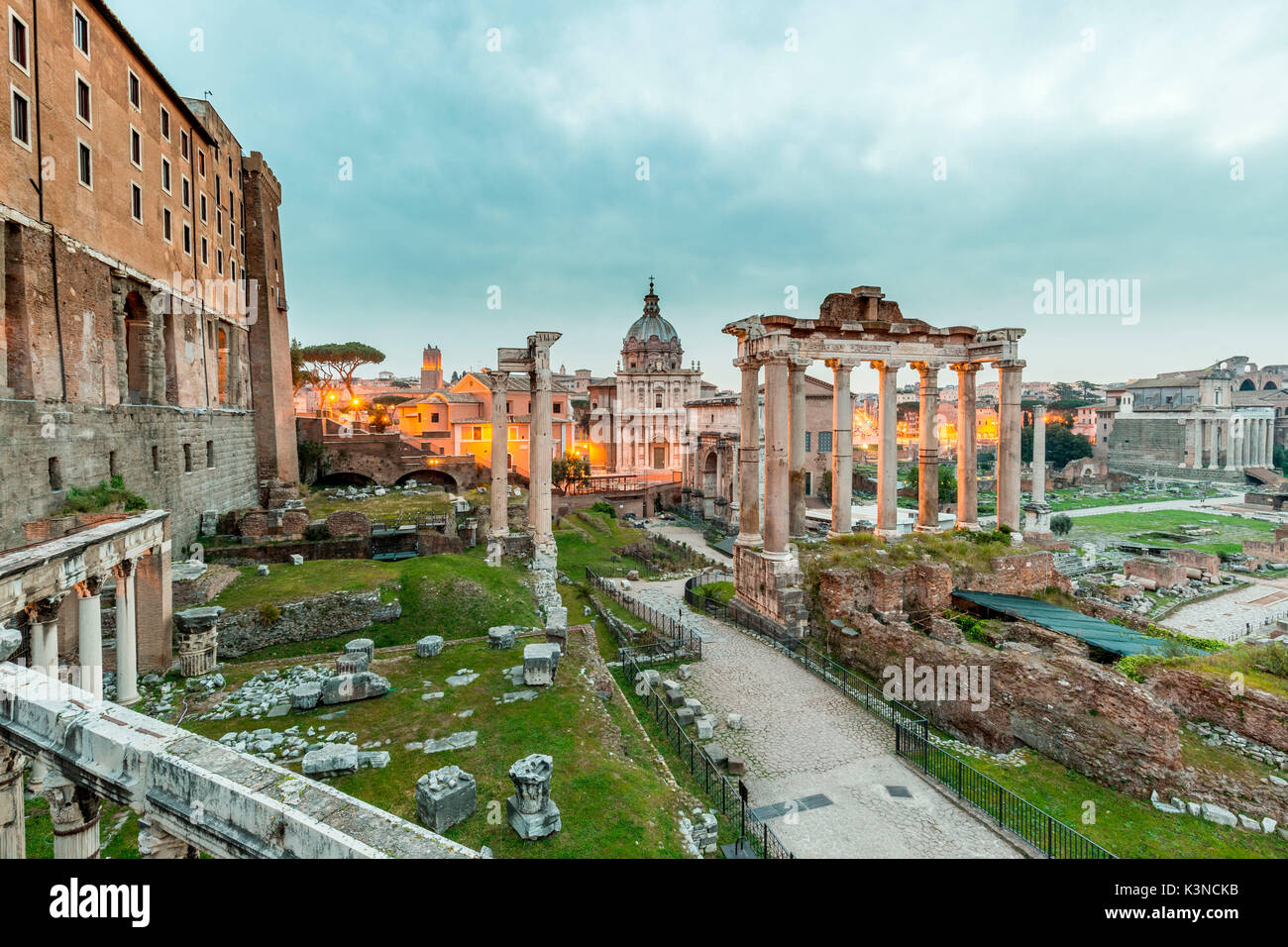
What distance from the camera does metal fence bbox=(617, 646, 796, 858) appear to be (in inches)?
317

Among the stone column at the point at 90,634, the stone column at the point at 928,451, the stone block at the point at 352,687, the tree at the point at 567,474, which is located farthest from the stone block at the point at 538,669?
the tree at the point at 567,474

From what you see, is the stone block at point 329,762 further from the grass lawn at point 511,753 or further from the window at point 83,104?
the window at point 83,104

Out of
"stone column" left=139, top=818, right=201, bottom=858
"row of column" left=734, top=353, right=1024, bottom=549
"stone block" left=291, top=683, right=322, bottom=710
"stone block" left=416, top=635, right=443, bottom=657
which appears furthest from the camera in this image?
"row of column" left=734, top=353, right=1024, bottom=549

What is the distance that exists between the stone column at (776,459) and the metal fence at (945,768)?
2.34 m

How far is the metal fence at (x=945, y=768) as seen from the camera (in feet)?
27.0

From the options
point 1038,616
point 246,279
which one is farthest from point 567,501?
point 1038,616

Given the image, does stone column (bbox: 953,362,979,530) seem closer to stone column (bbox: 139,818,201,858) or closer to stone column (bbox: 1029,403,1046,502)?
stone column (bbox: 1029,403,1046,502)

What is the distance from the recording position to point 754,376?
713 inches

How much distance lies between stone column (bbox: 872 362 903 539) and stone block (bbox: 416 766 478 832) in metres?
15.2

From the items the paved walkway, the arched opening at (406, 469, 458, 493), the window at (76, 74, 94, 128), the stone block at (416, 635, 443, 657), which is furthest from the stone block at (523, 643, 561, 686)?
the arched opening at (406, 469, 458, 493)

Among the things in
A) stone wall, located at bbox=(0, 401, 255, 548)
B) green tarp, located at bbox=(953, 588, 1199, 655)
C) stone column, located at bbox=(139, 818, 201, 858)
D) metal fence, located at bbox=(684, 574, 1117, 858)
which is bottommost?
metal fence, located at bbox=(684, 574, 1117, 858)

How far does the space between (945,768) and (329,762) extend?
30.2 feet

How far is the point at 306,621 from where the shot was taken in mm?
13562
